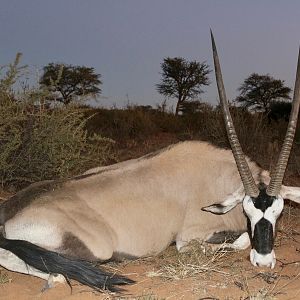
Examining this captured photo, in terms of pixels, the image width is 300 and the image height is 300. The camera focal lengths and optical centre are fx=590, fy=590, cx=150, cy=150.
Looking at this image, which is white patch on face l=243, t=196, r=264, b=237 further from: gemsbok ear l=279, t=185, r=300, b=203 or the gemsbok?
gemsbok ear l=279, t=185, r=300, b=203

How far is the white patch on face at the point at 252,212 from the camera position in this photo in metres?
4.39

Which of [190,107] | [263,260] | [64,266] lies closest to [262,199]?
[263,260]

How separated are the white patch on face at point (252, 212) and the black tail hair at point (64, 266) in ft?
3.56

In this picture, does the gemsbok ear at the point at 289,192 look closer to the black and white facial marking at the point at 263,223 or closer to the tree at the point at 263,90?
the black and white facial marking at the point at 263,223

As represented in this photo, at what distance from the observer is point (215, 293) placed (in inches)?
144

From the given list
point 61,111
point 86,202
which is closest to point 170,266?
point 86,202

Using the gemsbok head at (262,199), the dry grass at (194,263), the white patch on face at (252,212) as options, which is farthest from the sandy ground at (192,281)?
the white patch on face at (252,212)

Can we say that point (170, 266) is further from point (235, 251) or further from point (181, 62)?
point (181, 62)

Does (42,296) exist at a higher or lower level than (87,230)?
lower

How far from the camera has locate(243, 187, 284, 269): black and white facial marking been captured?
4262 millimetres

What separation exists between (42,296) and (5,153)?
9.70 feet

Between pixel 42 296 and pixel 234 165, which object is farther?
pixel 234 165

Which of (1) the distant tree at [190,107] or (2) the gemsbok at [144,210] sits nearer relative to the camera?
(2) the gemsbok at [144,210]

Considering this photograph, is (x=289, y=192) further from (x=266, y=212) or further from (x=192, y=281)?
(x=192, y=281)
